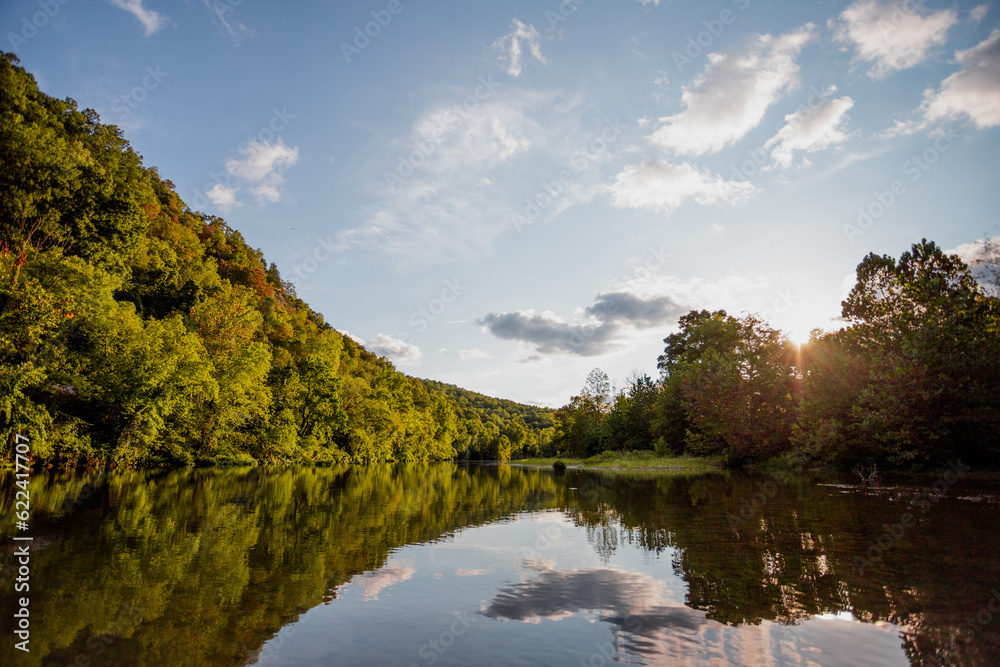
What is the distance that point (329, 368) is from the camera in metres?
61.0

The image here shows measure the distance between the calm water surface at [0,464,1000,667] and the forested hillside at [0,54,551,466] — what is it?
1662 cm

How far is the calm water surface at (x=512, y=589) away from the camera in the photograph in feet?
15.5

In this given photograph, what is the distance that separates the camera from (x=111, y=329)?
28219 mm

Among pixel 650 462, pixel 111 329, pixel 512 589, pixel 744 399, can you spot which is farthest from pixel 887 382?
pixel 111 329

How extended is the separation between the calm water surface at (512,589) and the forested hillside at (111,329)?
16.6 meters

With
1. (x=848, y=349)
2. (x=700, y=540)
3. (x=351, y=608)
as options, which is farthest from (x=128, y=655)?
(x=848, y=349)

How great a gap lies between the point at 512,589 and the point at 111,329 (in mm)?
31657

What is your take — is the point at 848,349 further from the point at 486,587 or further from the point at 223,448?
the point at 223,448

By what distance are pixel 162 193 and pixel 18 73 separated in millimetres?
34722
